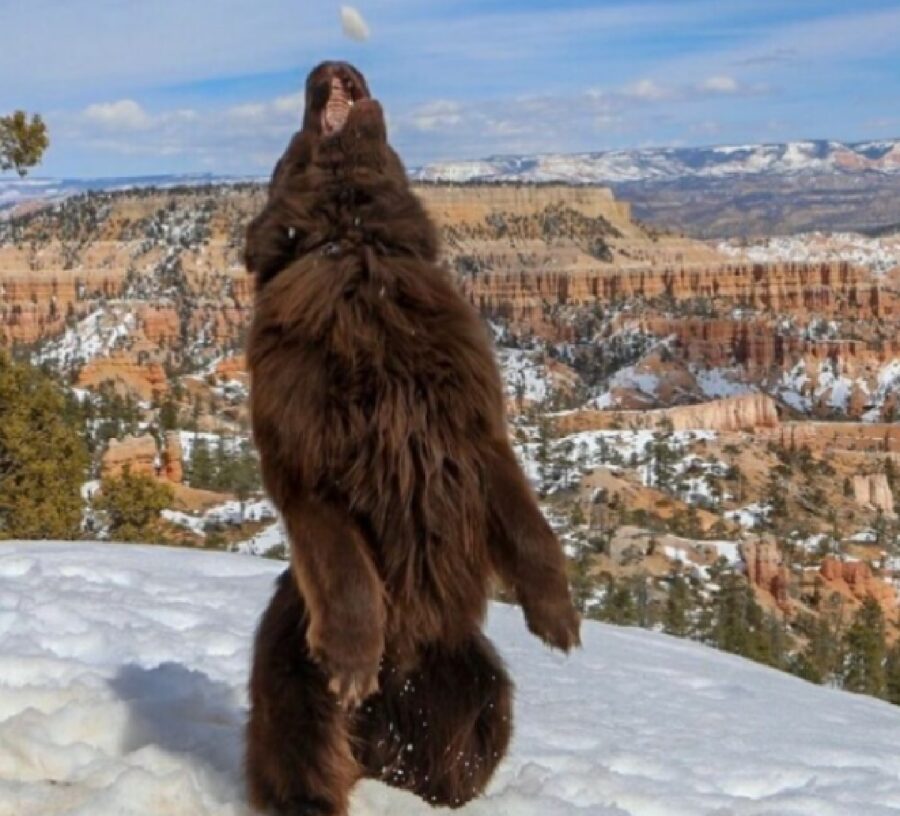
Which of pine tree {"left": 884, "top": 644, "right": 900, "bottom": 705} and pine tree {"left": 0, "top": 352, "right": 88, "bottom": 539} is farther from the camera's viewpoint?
pine tree {"left": 884, "top": 644, "right": 900, "bottom": 705}

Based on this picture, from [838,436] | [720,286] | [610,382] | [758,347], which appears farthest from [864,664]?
[720,286]

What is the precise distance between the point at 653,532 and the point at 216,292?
3107 inches

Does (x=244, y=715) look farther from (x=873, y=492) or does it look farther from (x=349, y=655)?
(x=873, y=492)

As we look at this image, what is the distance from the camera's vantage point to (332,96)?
143 inches

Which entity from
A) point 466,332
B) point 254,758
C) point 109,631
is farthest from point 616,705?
point 466,332

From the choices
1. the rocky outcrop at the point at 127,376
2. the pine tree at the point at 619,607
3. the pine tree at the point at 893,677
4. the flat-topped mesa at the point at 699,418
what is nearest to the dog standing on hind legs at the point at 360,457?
the pine tree at the point at 893,677

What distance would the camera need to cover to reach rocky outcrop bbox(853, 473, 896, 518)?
86688 mm

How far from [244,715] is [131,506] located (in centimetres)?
1899

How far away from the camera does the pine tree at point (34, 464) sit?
65.1ft

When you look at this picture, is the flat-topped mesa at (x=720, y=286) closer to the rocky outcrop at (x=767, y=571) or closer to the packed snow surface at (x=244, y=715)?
the rocky outcrop at (x=767, y=571)

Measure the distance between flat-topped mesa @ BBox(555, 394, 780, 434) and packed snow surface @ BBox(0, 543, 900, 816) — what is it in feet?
321

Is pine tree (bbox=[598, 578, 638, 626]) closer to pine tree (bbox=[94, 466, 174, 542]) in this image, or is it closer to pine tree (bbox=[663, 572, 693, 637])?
pine tree (bbox=[663, 572, 693, 637])

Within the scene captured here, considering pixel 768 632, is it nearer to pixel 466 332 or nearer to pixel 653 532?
pixel 653 532

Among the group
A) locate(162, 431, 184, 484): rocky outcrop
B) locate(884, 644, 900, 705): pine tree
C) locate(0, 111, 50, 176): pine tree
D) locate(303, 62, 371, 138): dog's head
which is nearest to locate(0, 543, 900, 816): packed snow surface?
locate(303, 62, 371, 138): dog's head
